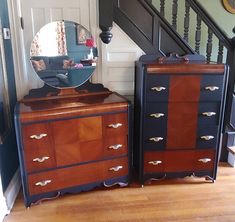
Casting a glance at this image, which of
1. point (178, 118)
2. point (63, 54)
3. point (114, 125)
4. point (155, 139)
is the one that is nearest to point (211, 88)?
point (178, 118)

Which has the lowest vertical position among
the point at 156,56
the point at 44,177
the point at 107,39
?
the point at 44,177

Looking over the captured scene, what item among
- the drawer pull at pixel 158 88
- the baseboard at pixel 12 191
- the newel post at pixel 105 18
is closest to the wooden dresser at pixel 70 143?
the baseboard at pixel 12 191

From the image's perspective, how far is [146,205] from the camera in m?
1.95

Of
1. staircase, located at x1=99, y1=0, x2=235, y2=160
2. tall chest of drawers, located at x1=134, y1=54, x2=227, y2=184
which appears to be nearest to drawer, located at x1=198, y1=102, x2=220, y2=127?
tall chest of drawers, located at x1=134, y1=54, x2=227, y2=184

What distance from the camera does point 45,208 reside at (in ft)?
6.27

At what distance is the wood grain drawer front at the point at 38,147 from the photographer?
5.79 feet

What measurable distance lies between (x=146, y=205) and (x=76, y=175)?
0.60 m

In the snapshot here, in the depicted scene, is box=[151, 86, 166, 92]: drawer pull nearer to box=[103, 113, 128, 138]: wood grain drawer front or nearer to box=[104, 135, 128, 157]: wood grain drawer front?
box=[103, 113, 128, 138]: wood grain drawer front

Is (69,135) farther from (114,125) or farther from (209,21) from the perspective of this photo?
(209,21)

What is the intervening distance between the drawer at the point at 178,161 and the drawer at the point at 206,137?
0.18 ft

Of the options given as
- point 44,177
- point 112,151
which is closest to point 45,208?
point 44,177

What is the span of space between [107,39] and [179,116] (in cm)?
90

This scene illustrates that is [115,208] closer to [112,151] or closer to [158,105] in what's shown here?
[112,151]

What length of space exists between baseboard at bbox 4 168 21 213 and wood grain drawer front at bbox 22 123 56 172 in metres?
0.27
